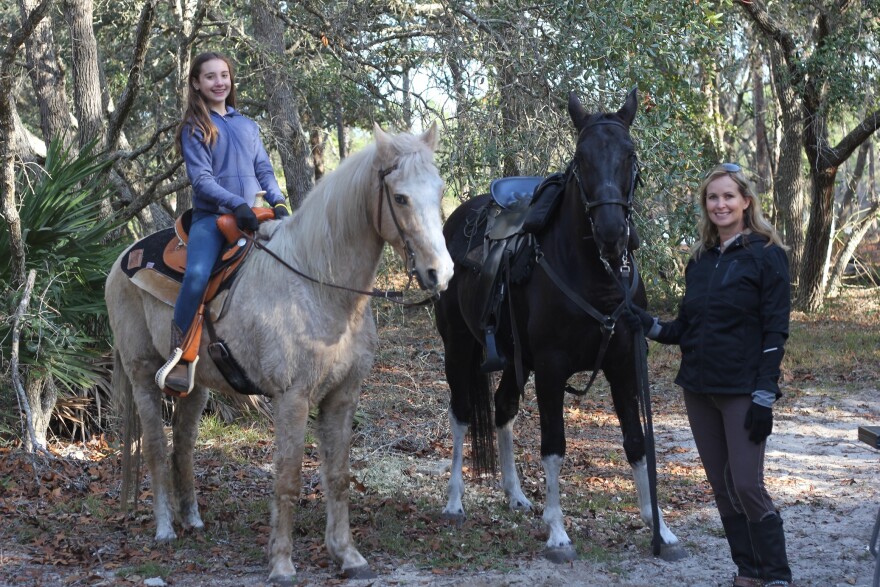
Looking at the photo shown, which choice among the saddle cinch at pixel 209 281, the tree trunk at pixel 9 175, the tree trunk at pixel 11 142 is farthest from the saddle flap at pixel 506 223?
the tree trunk at pixel 9 175

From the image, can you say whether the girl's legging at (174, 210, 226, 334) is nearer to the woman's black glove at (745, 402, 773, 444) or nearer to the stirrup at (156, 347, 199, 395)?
the stirrup at (156, 347, 199, 395)

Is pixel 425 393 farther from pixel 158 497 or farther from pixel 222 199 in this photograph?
pixel 222 199

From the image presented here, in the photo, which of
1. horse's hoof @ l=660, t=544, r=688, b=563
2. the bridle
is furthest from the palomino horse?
horse's hoof @ l=660, t=544, r=688, b=563

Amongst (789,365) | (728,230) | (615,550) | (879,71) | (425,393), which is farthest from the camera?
(879,71)

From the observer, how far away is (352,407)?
186 inches

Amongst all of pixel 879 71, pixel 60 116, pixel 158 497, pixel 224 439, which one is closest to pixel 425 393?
pixel 224 439

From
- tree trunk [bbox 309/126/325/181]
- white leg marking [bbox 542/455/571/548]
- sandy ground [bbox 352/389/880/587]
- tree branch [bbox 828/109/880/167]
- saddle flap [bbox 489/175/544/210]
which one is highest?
tree trunk [bbox 309/126/325/181]

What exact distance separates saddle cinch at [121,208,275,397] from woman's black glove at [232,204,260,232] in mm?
183

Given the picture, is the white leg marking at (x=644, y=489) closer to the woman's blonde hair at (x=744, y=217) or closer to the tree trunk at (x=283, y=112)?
the woman's blonde hair at (x=744, y=217)

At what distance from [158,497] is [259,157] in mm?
2182

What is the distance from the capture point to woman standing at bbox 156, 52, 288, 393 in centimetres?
464

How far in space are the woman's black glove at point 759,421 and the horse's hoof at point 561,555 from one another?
4.54 ft

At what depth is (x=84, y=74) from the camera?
30.3ft

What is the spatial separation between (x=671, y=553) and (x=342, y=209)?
2.71 metres
